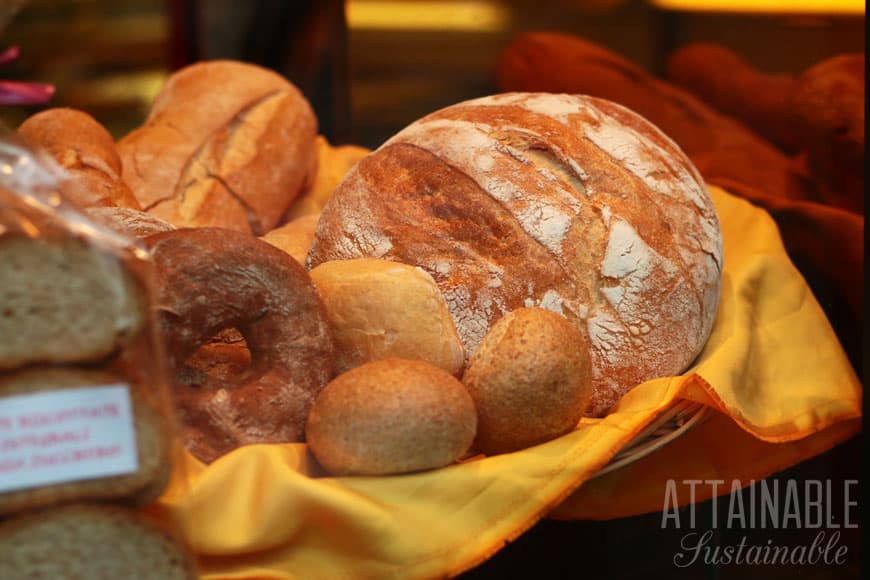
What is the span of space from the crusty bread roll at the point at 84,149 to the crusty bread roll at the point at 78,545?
31.3 inches

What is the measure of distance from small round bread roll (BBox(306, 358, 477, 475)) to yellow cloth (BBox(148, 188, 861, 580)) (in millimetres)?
23

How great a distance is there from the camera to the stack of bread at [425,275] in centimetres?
114

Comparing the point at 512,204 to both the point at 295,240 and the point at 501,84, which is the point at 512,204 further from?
the point at 501,84

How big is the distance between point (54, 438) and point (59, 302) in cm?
11

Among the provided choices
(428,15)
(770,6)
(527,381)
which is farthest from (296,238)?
(770,6)

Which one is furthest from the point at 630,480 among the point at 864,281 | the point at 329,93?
the point at 329,93

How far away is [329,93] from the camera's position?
2.58 metres

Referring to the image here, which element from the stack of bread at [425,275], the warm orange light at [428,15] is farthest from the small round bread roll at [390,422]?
the warm orange light at [428,15]

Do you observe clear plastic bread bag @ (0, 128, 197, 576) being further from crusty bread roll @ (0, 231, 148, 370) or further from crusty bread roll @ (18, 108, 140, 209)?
crusty bread roll @ (18, 108, 140, 209)

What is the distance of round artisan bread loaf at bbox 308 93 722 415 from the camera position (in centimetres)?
146

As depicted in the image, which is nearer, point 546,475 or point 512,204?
point 546,475

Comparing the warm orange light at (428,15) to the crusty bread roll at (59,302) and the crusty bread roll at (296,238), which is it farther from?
the crusty bread roll at (59,302)

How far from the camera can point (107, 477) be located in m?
0.85

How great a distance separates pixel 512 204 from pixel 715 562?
579mm
